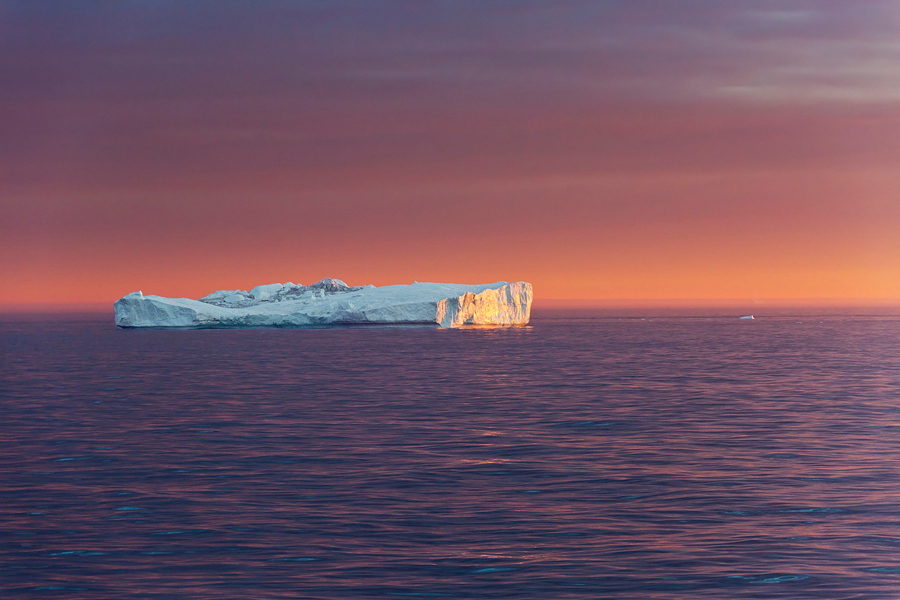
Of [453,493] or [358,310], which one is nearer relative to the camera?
[453,493]

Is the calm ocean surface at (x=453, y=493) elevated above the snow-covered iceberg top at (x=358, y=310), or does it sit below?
below

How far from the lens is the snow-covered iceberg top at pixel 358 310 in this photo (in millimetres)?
95875

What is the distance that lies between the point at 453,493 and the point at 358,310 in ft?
276

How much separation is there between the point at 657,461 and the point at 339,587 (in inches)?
386

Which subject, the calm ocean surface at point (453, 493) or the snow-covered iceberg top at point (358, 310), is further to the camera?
the snow-covered iceberg top at point (358, 310)

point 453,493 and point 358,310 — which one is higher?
point 358,310

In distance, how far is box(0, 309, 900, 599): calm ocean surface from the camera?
33.7ft

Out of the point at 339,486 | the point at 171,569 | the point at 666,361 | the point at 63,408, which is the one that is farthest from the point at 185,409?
the point at 666,361

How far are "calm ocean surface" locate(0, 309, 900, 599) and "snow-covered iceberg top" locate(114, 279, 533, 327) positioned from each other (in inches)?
2425

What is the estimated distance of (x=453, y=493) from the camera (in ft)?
48.6

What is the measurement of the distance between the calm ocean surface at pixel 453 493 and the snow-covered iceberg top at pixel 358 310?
202ft

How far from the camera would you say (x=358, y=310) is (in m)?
98.1

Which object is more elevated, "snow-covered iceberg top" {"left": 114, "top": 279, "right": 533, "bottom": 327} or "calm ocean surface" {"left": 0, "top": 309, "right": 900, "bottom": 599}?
"snow-covered iceberg top" {"left": 114, "top": 279, "right": 533, "bottom": 327}

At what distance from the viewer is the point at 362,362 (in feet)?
172
